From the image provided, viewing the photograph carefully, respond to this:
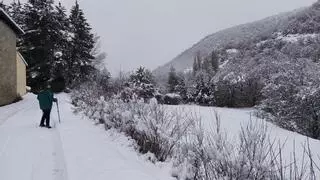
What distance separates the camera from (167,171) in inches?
333

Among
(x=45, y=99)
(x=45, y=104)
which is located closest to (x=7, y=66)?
(x=45, y=99)

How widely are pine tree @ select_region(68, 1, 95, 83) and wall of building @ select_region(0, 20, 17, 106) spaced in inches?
806

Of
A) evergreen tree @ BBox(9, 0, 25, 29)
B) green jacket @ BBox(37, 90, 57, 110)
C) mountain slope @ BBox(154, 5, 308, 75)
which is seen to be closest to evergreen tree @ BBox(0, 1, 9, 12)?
evergreen tree @ BBox(9, 0, 25, 29)

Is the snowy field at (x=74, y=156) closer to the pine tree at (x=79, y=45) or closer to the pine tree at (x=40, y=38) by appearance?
the pine tree at (x=40, y=38)

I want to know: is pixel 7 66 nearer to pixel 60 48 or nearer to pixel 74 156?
pixel 60 48

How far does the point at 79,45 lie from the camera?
54469 millimetres

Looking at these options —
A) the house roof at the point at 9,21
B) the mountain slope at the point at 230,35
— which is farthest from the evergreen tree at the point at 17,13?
the mountain slope at the point at 230,35

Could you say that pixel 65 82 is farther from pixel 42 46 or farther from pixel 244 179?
pixel 244 179

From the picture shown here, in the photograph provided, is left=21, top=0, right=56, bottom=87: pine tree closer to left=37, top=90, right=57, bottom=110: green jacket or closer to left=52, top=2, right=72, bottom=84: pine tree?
left=52, top=2, right=72, bottom=84: pine tree

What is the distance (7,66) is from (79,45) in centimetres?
2476

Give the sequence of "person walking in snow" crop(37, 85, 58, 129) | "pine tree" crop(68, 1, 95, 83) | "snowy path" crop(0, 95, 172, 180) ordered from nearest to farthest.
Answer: "snowy path" crop(0, 95, 172, 180) → "person walking in snow" crop(37, 85, 58, 129) → "pine tree" crop(68, 1, 95, 83)

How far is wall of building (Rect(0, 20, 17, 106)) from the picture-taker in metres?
29.5

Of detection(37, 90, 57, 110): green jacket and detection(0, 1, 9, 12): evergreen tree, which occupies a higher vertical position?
detection(0, 1, 9, 12): evergreen tree

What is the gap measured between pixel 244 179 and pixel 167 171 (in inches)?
104
